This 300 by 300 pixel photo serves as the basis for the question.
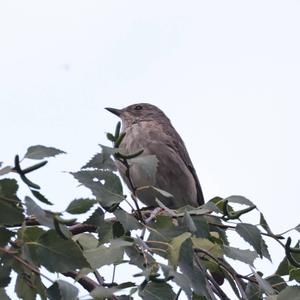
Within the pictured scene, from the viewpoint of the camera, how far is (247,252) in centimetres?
302

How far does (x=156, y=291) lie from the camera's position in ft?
7.75

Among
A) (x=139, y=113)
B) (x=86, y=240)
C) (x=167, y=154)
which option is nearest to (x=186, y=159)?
(x=167, y=154)

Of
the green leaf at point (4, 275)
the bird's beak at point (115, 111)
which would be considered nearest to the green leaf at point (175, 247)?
the green leaf at point (4, 275)

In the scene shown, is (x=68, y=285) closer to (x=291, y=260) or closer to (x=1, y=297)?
(x=1, y=297)

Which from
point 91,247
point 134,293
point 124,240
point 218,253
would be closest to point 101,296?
point 134,293

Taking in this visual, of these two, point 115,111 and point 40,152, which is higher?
point 40,152

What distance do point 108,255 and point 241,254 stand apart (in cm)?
76

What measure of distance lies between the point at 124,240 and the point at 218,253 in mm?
588

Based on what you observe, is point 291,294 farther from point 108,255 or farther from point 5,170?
point 5,170

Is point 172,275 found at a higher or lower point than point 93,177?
lower

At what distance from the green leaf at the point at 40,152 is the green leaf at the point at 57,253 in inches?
9.7

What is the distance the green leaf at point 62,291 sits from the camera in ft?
7.30

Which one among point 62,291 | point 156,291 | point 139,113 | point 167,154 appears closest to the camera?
point 62,291

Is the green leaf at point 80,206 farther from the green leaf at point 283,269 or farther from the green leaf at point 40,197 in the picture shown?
the green leaf at point 283,269
